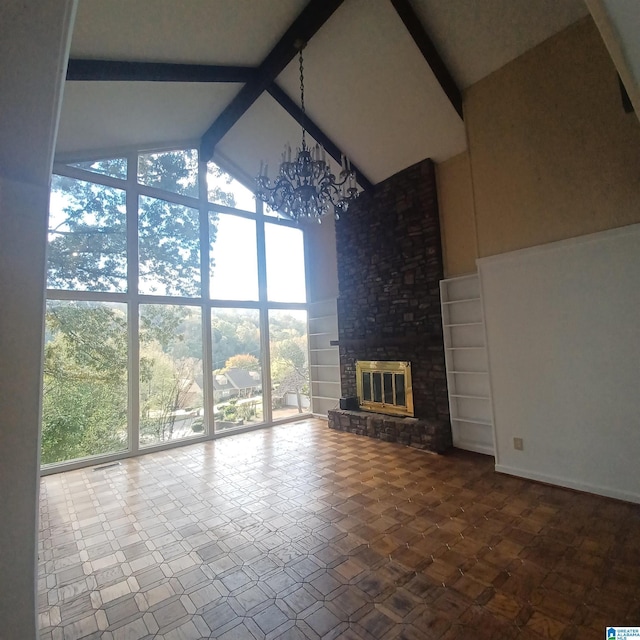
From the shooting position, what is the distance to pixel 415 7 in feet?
11.2

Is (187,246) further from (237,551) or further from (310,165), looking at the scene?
(237,551)

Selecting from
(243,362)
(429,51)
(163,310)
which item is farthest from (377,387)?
(429,51)

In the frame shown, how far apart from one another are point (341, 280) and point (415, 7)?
3.75 meters

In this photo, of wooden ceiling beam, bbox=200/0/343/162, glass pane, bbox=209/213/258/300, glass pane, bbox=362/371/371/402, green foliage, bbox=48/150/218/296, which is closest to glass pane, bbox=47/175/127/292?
green foliage, bbox=48/150/218/296

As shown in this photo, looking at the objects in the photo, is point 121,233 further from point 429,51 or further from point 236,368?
point 429,51

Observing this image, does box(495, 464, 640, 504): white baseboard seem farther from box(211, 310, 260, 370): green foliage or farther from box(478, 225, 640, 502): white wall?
box(211, 310, 260, 370): green foliage

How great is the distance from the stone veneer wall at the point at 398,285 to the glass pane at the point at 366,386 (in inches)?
10.6

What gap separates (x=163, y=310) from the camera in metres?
5.31

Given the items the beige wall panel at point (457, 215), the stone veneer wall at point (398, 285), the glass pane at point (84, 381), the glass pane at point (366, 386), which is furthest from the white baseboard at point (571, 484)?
the glass pane at point (84, 381)

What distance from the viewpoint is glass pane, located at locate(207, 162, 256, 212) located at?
6074mm

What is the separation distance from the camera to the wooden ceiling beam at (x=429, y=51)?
3.35 m

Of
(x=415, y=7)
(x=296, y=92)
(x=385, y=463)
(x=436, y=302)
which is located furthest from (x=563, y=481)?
(x=296, y=92)

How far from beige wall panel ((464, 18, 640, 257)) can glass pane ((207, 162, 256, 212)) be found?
385 centimetres

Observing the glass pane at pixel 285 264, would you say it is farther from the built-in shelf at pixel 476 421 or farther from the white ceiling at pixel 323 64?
the built-in shelf at pixel 476 421
